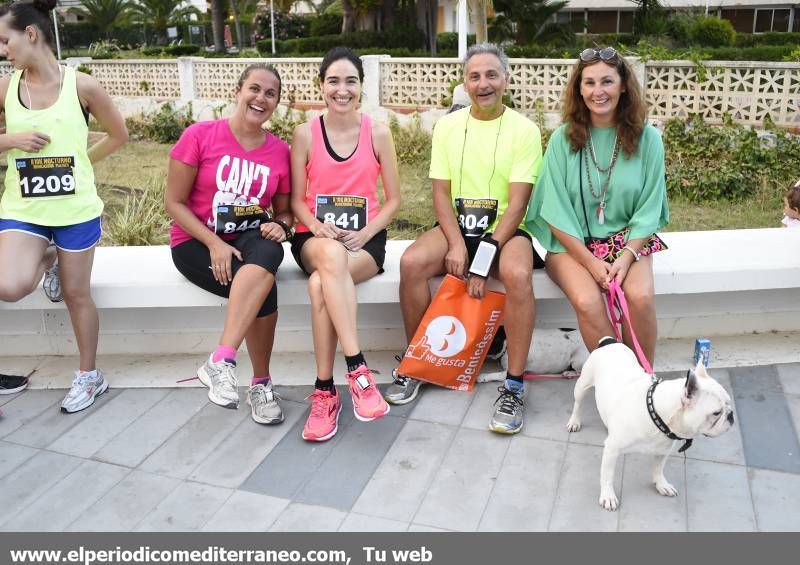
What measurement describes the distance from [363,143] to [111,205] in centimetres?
551

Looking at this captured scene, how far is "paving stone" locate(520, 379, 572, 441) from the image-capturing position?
10.4 ft

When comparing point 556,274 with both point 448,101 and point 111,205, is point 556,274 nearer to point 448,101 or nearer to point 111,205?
point 111,205

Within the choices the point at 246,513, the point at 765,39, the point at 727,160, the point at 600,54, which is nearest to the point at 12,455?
the point at 246,513

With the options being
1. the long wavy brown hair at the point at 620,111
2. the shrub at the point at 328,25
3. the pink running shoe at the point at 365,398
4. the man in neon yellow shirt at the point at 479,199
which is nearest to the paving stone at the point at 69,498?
the pink running shoe at the point at 365,398

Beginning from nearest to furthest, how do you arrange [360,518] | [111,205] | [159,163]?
1. [360,518]
2. [111,205]
3. [159,163]

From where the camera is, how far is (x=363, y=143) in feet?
11.4

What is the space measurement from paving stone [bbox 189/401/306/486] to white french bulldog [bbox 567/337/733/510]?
1.33 m

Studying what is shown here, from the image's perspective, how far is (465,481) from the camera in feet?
9.27

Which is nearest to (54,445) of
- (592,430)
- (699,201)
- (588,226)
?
(592,430)

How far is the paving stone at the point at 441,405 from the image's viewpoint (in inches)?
130

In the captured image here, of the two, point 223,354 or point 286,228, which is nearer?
point 223,354

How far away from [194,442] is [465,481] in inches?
46.6

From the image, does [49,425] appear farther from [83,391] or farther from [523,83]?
[523,83]

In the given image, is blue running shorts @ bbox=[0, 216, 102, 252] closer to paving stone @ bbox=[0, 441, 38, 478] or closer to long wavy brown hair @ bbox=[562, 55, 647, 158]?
paving stone @ bbox=[0, 441, 38, 478]
